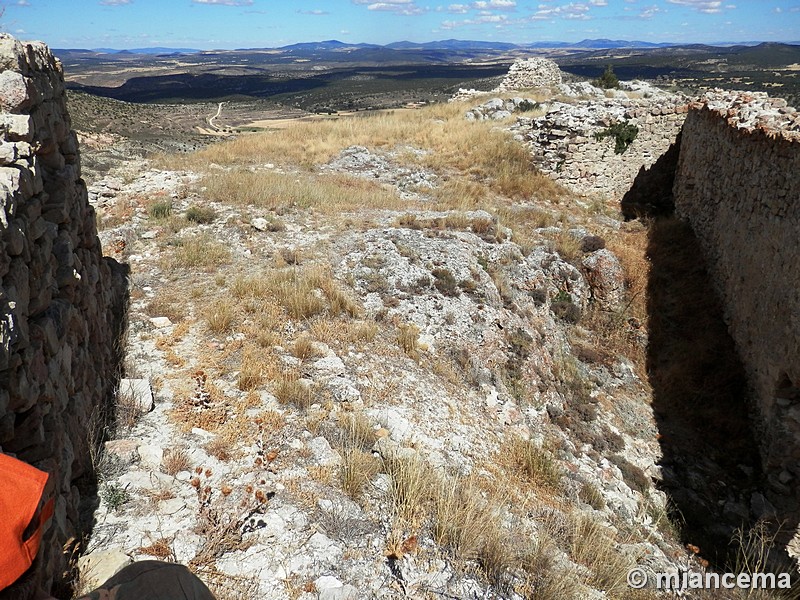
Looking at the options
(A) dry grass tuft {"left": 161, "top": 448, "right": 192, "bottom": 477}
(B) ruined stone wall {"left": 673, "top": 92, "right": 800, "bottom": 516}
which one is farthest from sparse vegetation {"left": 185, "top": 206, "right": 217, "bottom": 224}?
(B) ruined stone wall {"left": 673, "top": 92, "right": 800, "bottom": 516}

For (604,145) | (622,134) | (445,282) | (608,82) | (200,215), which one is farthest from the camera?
(608,82)

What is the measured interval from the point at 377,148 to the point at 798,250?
12.3 metres

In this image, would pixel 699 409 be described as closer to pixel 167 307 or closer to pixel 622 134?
pixel 167 307

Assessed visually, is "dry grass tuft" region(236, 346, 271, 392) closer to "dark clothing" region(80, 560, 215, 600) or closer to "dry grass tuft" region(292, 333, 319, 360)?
"dry grass tuft" region(292, 333, 319, 360)

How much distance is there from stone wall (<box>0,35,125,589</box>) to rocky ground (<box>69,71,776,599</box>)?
0.38 metres

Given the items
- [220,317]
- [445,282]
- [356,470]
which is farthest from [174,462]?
[445,282]

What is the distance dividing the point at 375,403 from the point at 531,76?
23846mm

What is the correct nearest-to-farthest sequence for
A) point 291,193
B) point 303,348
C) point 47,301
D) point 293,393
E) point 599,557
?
point 47,301 → point 599,557 → point 293,393 → point 303,348 → point 291,193

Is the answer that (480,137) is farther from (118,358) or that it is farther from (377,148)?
(118,358)

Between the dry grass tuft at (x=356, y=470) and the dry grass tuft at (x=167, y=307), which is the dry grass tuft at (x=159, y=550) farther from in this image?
the dry grass tuft at (x=167, y=307)

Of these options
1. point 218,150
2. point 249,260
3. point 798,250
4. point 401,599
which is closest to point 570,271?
point 798,250

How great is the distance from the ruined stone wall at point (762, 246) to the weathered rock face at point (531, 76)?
595 inches

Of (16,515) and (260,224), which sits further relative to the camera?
(260,224)

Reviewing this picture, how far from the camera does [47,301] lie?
3217 millimetres
